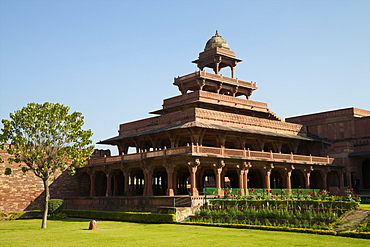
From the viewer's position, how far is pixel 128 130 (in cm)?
4800

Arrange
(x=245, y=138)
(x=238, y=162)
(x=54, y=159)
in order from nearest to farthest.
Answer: (x=54, y=159) < (x=238, y=162) < (x=245, y=138)

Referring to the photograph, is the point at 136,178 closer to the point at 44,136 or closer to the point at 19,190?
the point at 19,190

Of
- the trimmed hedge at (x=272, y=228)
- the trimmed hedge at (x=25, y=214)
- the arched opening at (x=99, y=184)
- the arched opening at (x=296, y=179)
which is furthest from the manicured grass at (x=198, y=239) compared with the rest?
the arched opening at (x=296, y=179)

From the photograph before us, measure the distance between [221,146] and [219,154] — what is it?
65.0 inches

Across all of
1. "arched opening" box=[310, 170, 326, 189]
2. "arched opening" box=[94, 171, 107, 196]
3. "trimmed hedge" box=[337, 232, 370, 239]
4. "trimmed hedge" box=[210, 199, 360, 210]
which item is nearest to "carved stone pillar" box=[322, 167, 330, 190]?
"arched opening" box=[310, 170, 326, 189]

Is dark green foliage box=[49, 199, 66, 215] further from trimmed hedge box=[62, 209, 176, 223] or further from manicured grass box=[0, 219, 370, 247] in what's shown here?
manicured grass box=[0, 219, 370, 247]

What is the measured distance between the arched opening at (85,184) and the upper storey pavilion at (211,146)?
7 cm

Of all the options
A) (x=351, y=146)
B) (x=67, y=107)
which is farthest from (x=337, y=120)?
(x=67, y=107)

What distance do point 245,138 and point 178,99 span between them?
372 inches

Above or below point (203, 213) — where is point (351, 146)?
above

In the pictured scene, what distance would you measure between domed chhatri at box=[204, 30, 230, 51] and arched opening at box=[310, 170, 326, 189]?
60.4 feet

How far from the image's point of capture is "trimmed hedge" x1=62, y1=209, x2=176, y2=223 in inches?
1166

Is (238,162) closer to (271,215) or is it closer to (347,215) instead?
(271,215)

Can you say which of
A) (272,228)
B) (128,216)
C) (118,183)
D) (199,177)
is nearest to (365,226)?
(272,228)
